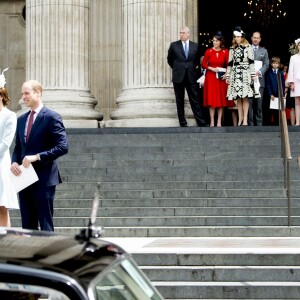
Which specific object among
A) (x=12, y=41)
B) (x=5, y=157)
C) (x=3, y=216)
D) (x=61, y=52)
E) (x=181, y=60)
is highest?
(x=12, y=41)

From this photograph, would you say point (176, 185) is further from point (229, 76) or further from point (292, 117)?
point (292, 117)

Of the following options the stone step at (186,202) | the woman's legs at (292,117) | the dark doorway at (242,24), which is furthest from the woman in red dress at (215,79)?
the dark doorway at (242,24)

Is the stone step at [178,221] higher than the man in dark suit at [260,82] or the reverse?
the reverse

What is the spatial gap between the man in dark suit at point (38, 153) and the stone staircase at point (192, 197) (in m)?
1.37

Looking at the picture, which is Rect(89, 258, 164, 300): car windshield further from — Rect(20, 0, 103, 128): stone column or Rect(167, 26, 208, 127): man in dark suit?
Rect(20, 0, 103, 128): stone column

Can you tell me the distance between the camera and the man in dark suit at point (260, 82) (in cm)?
2006

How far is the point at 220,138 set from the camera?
1808cm

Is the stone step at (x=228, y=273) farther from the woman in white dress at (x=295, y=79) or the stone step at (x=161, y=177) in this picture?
the woman in white dress at (x=295, y=79)

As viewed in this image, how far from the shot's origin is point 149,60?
67.5ft

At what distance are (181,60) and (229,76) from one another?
946 millimetres

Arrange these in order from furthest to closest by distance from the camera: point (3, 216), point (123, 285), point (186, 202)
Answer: point (186, 202) < point (3, 216) < point (123, 285)

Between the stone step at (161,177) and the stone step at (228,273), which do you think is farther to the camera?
the stone step at (161,177)

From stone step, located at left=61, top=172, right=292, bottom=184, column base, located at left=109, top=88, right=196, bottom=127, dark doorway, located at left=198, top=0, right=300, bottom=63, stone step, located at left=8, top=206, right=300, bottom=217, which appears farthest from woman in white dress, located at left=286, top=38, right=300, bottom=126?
dark doorway, located at left=198, top=0, right=300, bottom=63

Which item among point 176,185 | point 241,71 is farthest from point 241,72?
point 176,185
